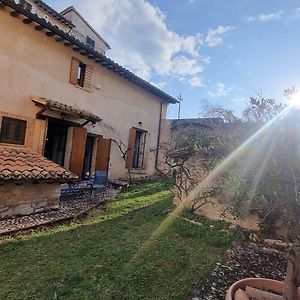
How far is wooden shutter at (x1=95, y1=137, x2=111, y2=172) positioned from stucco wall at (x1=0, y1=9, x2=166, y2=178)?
47 cm

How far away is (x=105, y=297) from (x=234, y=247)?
3.51 metres

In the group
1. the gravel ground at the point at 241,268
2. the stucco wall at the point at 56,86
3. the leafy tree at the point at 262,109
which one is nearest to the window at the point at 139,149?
the stucco wall at the point at 56,86

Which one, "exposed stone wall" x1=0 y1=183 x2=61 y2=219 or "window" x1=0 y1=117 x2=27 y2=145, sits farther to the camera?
"window" x1=0 y1=117 x2=27 y2=145

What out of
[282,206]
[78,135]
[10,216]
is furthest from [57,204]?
[282,206]

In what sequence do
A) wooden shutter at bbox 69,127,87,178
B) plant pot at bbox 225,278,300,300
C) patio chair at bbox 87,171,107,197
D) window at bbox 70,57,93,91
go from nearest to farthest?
1. plant pot at bbox 225,278,300,300
2. patio chair at bbox 87,171,107,197
3. wooden shutter at bbox 69,127,87,178
4. window at bbox 70,57,93,91

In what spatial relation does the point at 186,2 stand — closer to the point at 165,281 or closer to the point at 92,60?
the point at 92,60

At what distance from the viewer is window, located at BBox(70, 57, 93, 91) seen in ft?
38.7

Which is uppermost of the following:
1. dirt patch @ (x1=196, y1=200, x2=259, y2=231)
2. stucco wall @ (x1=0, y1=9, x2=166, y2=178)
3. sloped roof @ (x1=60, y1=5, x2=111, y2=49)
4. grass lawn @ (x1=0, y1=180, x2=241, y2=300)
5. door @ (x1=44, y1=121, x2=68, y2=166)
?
sloped roof @ (x1=60, y1=5, x2=111, y2=49)

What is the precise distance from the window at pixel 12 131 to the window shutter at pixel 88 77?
3610 millimetres

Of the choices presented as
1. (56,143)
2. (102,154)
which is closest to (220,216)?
(102,154)

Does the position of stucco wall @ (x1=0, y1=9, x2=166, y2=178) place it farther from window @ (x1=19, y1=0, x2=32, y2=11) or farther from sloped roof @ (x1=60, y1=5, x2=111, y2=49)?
sloped roof @ (x1=60, y1=5, x2=111, y2=49)

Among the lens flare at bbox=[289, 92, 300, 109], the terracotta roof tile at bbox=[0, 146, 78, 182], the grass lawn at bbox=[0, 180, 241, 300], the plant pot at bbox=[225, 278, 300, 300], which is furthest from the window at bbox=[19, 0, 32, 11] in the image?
the plant pot at bbox=[225, 278, 300, 300]

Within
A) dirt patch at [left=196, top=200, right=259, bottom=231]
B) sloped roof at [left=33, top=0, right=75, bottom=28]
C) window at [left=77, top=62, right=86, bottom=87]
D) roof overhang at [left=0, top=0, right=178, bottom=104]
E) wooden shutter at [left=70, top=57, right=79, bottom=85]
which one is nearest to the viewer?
dirt patch at [left=196, top=200, right=259, bottom=231]

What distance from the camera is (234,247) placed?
6.09 m
